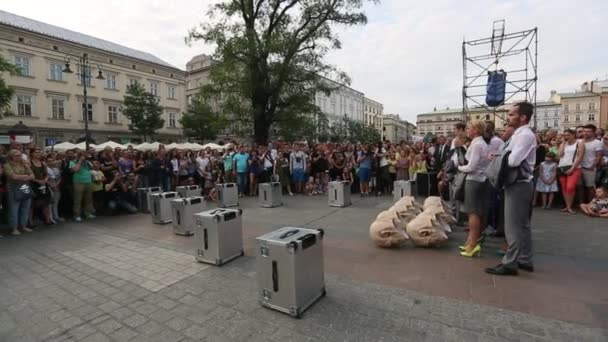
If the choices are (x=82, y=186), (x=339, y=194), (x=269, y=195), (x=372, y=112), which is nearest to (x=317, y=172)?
(x=339, y=194)

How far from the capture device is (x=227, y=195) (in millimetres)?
9469

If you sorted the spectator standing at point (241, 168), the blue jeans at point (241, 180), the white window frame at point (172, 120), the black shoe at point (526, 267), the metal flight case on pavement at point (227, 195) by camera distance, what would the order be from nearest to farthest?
the black shoe at point (526, 267) → the metal flight case on pavement at point (227, 195) → the spectator standing at point (241, 168) → the blue jeans at point (241, 180) → the white window frame at point (172, 120)

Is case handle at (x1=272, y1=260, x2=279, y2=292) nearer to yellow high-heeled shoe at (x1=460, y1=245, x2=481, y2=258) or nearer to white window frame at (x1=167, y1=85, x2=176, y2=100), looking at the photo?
yellow high-heeled shoe at (x1=460, y1=245, x2=481, y2=258)

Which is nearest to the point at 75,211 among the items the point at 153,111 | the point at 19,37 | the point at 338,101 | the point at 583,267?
the point at 583,267

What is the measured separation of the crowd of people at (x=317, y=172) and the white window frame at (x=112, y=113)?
39141 millimetres

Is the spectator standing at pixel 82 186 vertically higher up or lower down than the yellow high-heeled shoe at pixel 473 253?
higher up

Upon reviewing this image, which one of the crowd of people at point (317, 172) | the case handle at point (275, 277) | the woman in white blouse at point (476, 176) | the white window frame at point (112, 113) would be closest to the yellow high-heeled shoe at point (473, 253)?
the crowd of people at point (317, 172)

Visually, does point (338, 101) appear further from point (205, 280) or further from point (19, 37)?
point (205, 280)

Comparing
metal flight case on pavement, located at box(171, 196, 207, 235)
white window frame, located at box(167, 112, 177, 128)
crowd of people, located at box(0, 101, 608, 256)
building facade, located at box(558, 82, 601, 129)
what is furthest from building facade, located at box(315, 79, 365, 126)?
metal flight case on pavement, located at box(171, 196, 207, 235)

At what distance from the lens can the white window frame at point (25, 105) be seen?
34.9 m

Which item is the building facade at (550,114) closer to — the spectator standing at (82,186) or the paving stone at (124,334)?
the spectator standing at (82,186)

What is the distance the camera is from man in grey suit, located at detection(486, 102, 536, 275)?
362 centimetres

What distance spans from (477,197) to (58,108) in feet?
159

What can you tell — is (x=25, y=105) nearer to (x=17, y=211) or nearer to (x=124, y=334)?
(x=17, y=211)
